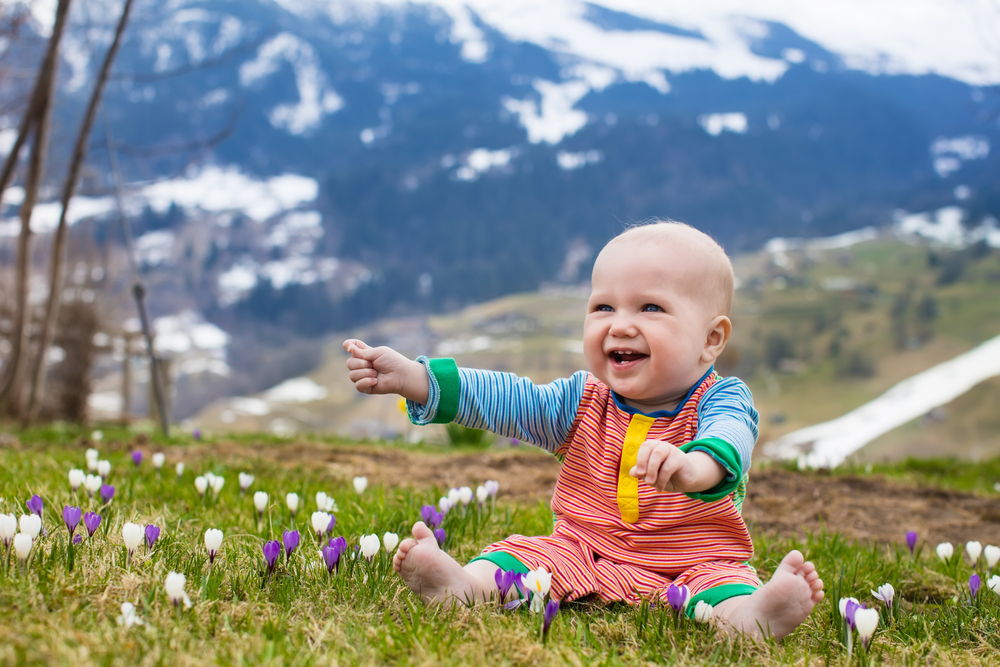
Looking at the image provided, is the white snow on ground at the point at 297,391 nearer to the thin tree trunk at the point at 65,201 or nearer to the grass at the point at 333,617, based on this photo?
the thin tree trunk at the point at 65,201

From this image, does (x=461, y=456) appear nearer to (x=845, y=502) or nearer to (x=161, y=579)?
(x=845, y=502)

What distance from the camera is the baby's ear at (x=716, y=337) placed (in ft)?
8.62

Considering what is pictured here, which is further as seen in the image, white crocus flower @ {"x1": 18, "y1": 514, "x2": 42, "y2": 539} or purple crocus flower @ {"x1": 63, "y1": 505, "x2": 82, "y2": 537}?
purple crocus flower @ {"x1": 63, "y1": 505, "x2": 82, "y2": 537}

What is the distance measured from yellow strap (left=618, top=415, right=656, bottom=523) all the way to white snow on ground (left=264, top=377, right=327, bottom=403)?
167m

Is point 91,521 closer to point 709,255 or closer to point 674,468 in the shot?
point 674,468

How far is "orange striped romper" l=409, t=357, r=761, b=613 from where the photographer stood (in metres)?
2.48

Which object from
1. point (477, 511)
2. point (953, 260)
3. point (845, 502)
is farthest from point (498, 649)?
point (953, 260)

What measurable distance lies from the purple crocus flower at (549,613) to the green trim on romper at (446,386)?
760 mm

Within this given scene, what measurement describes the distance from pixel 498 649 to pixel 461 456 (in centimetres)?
505

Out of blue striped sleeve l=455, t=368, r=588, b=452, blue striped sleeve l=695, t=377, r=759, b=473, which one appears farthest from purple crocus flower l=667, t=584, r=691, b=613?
blue striped sleeve l=455, t=368, r=588, b=452

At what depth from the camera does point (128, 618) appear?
69.5 inches

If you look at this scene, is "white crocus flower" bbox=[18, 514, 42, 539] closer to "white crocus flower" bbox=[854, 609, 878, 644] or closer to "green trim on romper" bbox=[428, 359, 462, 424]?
"green trim on romper" bbox=[428, 359, 462, 424]

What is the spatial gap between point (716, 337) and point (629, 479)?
59 centimetres

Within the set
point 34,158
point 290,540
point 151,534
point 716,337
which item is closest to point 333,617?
point 290,540
